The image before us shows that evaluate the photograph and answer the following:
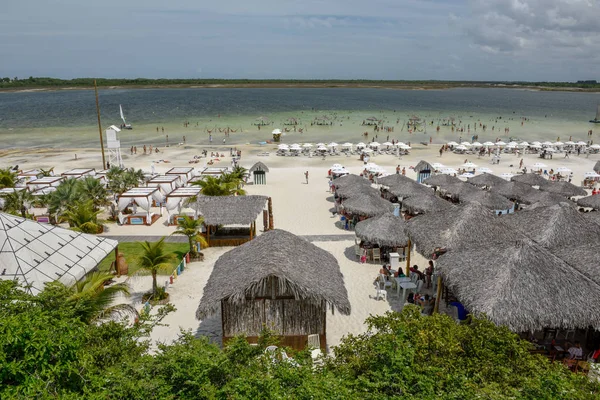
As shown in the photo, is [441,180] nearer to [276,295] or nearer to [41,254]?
[276,295]

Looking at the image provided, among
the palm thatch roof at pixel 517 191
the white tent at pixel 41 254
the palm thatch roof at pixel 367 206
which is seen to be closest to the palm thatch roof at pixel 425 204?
the palm thatch roof at pixel 367 206

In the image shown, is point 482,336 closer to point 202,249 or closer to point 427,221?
point 427,221

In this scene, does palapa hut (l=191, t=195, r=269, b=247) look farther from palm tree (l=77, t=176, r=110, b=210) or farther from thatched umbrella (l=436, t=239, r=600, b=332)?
thatched umbrella (l=436, t=239, r=600, b=332)

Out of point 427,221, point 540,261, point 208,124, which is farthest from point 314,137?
point 540,261

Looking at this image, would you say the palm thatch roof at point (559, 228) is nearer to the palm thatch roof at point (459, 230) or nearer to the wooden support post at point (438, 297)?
the palm thatch roof at point (459, 230)

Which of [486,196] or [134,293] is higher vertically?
[486,196]
